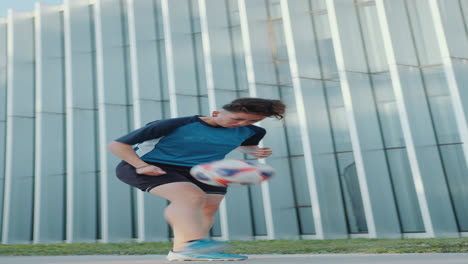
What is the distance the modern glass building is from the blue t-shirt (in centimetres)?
718

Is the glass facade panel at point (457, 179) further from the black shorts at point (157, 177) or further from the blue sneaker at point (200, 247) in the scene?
the blue sneaker at point (200, 247)

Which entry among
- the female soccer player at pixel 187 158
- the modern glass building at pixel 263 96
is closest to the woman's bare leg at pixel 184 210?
the female soccer player at pixel 187 158

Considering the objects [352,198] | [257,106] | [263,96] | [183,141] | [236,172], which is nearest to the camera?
[236,172]

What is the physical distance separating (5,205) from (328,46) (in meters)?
11.3

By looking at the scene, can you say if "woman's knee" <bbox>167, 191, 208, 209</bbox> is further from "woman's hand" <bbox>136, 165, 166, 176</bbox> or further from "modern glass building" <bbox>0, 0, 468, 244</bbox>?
"modern glass building" <bbox>0, 0, 468, 244</bbox>

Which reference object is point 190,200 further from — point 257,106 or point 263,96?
Result: point 263,96

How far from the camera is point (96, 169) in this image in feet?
41.1

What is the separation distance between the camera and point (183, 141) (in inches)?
110

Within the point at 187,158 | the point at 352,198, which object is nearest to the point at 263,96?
the point at 352,198

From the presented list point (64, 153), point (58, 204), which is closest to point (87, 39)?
point (64, 153)

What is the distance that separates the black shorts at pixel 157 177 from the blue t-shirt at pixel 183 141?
45mm

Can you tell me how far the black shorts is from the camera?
2.75 m

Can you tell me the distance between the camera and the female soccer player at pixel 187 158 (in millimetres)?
2559

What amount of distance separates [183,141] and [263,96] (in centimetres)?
804
